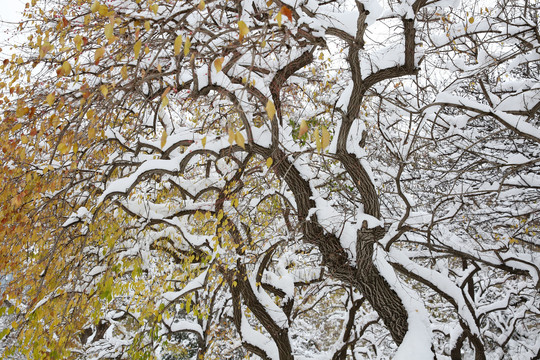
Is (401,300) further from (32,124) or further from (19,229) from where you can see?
(32,124)

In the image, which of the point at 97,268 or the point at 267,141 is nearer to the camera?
the point at 267,141

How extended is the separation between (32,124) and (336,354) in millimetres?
6280

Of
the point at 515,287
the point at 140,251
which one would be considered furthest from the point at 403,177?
the point at 140,251

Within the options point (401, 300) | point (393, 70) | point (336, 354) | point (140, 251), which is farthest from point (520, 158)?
point (140, 251)

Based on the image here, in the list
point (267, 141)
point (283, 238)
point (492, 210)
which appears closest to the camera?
point (267, 141)

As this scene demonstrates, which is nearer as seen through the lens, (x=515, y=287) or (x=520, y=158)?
(x=520, y=158)

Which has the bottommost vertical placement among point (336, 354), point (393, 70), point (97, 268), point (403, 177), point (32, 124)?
point (336, 354)

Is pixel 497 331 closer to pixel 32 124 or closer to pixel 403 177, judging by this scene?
pixel 403 177

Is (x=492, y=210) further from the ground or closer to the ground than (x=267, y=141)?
further from the ground

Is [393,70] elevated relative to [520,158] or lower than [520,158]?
elevated

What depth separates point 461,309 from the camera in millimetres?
5844

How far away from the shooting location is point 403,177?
8.16 meters

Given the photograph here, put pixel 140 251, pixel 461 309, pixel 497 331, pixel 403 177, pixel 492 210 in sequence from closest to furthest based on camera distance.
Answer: pixel 461 309 < pixel 140 251 < pixel 492 210 < pixel 403 177 < pixel 497 331

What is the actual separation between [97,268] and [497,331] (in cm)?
1019
